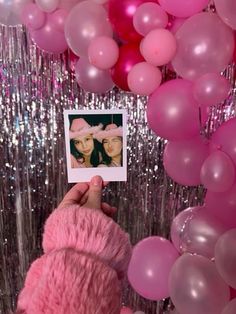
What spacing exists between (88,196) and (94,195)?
21 mm

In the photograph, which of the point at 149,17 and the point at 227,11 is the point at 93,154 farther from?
the point at 227,11

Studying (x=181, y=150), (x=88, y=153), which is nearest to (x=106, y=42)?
(x=181, y=150)

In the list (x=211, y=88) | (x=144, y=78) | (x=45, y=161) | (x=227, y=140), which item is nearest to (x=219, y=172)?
(x=227, y=140)

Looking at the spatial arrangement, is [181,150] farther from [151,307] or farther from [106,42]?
[151,307]

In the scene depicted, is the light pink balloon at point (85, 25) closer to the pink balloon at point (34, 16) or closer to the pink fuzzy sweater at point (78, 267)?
the pink balloon at point (34, 16)

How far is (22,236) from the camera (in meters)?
1.91

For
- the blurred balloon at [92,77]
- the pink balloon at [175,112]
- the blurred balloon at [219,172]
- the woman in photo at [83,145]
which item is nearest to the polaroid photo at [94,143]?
the woman in photo at [83,145]

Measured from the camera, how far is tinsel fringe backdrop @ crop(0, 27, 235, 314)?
5.74ft

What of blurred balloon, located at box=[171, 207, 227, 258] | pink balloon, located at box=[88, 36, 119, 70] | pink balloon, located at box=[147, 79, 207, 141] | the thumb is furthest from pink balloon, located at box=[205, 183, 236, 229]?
pink balloon, located at box=[88, 36, 119, 70]

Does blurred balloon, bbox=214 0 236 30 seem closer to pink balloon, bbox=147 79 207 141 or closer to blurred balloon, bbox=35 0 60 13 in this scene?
pink balloon, bbox=147 79 207 141

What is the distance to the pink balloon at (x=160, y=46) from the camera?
111 centimetres

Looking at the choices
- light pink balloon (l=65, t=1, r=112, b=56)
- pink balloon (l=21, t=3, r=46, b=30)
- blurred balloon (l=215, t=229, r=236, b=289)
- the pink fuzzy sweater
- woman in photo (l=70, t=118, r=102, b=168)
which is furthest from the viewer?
woman in photo (l=70, t=118, r=102, b=168)

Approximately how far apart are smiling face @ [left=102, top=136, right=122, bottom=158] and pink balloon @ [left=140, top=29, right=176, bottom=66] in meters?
0.64

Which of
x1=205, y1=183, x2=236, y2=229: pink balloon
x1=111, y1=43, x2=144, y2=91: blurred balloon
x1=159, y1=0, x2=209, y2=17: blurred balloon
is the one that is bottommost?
x1=205, y1=183, x2=236, y2=229: pink balloon
